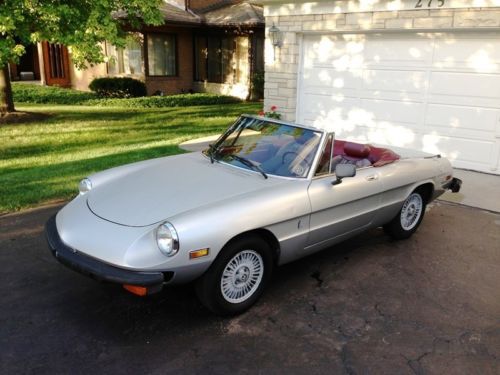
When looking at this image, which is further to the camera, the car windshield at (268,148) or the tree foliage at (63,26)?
the tree foliage at (63,26)

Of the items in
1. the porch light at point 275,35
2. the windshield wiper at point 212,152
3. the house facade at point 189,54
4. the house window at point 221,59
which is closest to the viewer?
the windshield wiper at point 212,152

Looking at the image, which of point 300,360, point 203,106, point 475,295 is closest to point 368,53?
point 475,295

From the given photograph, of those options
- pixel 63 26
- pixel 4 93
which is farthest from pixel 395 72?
pixel 4 93

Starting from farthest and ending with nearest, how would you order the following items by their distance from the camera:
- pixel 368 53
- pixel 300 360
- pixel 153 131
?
pixel 153 131, pixel 368 53, pixel 300 360

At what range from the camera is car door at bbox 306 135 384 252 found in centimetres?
429

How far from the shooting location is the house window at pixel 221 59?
2036 centimetres

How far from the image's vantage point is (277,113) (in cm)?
1098

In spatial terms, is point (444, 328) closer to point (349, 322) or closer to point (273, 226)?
point (349, 322)

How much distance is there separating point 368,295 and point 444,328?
706 mm

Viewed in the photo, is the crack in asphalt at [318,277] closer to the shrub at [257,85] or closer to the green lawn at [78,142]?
the green lawn at [78,142]

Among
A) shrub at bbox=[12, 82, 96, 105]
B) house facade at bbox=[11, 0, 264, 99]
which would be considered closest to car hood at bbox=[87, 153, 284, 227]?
shrub at bbox=[12, 82, 96, 105]

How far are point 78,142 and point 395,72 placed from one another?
21.9 feet

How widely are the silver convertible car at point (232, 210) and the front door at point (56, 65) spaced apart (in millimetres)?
19629

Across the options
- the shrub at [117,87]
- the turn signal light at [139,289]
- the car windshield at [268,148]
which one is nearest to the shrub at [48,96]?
the shrub at [117,87]
